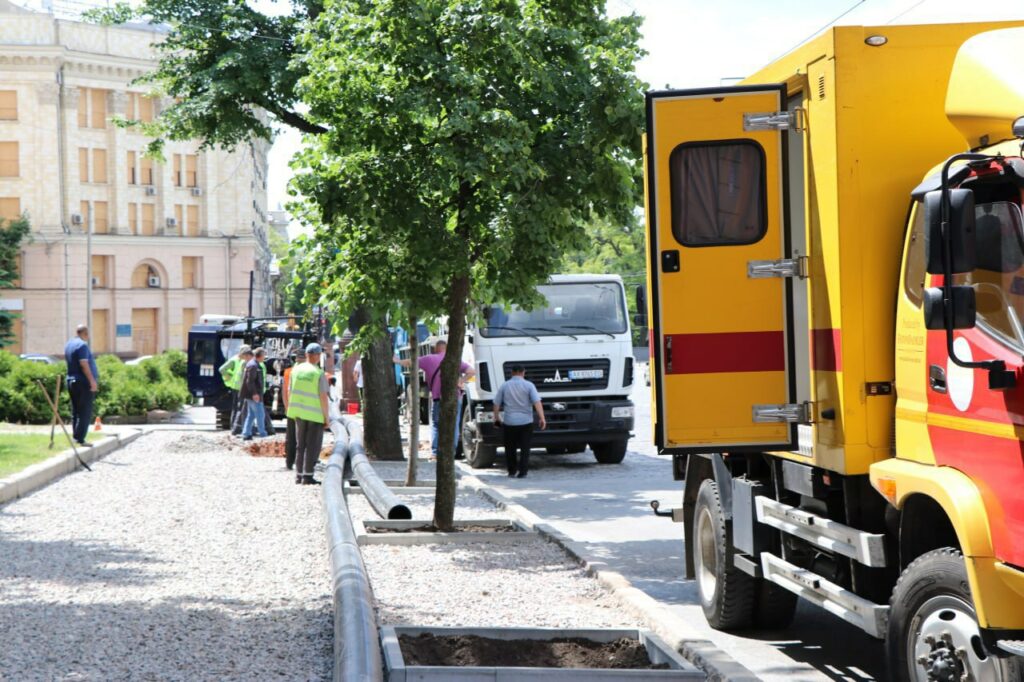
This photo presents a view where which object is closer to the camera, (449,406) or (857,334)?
(857,334)

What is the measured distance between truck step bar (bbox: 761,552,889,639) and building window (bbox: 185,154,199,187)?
74571 mm

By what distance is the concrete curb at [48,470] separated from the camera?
48.9 ft

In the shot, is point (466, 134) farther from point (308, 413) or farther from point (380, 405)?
point (380, 405)

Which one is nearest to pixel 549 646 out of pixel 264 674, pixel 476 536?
pixel 264 674

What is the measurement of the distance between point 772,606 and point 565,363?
12.2m

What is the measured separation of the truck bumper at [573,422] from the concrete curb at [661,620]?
7.26m

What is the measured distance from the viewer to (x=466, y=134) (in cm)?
1116

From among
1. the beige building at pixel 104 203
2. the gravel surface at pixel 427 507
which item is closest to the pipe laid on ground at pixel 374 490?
the gravel surface at pixel 427 507

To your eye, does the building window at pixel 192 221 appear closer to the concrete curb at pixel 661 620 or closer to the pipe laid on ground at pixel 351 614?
the concrete curb at pixel 661 620

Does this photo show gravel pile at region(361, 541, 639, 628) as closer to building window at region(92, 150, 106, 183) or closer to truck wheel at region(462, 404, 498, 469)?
truck wheel at region(462, 404, 498, 469)

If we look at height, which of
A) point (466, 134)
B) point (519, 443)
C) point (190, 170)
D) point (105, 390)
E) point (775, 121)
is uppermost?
point (190, 170)

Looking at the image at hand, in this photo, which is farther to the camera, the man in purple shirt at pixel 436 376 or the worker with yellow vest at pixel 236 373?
the worker with yellow vest at pixel 236 373

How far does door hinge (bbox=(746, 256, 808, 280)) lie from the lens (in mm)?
6941

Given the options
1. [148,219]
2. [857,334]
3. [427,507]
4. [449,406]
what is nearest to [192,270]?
[148,219]
